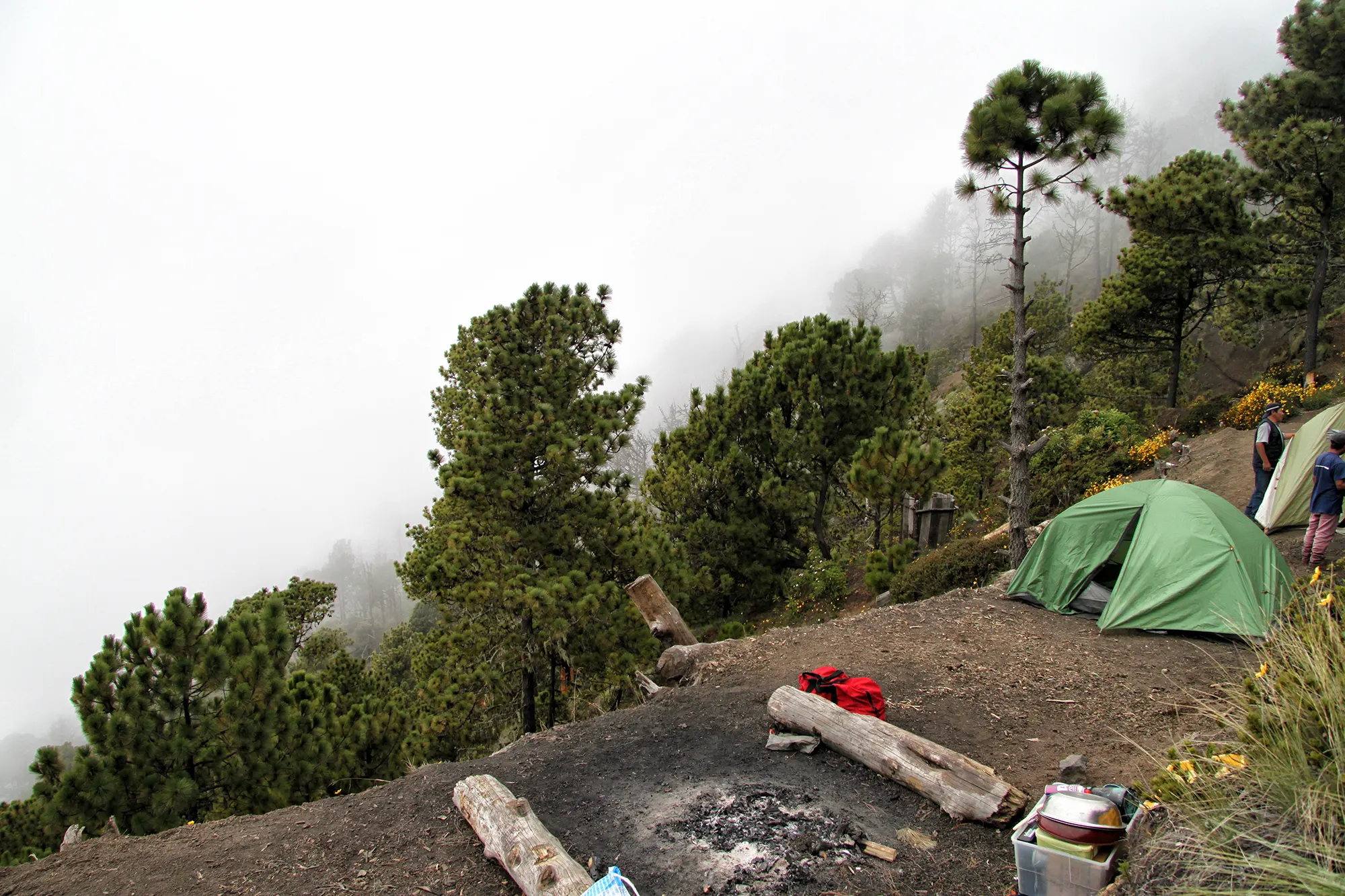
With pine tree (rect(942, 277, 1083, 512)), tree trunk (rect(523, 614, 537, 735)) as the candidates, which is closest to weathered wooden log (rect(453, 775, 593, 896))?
tree trunk (rect(523, 614, 537, 735))

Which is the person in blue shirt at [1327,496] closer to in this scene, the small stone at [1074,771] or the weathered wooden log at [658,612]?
the small stone at [1074,771]

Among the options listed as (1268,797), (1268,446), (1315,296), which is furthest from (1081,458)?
(1268,797)

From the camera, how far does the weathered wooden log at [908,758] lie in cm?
432

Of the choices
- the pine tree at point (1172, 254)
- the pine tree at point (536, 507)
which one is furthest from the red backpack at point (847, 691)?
the pine tree at point (1172, 254)

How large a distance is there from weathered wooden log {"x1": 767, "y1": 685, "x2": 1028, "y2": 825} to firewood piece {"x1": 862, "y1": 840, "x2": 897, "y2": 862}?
1.93 feet

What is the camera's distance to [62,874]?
4.39 meters

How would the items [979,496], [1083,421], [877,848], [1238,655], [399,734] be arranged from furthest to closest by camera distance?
1. [979,496]
2. [1083,421]
3. [399,734]
4. [1238,655]
5. [877,848]

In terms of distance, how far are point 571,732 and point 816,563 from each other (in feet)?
A: 33.9

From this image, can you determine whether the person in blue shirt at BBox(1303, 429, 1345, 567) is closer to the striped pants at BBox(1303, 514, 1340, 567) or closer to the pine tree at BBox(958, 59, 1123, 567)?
the striped pants at BBox(1303, 514, 1340, 567)

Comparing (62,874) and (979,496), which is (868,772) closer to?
(62,874)

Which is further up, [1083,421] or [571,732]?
[1083,421]

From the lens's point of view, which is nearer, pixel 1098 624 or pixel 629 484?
pixel 1098 624

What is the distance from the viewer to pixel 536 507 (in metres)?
11.2

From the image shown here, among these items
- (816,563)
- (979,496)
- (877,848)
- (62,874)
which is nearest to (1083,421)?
(979,496)
